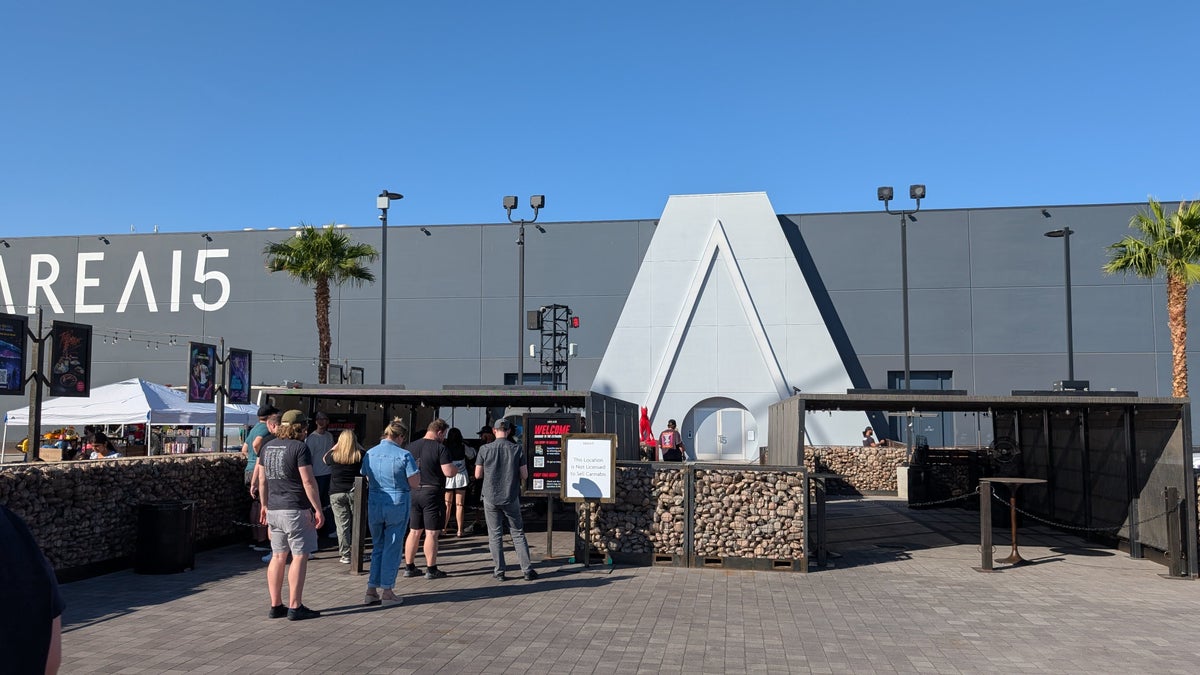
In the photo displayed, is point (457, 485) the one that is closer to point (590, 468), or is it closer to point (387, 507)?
point (590, 468)

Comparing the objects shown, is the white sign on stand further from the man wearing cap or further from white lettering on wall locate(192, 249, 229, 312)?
white lettering on wall locate(192, 249, 229, 312)

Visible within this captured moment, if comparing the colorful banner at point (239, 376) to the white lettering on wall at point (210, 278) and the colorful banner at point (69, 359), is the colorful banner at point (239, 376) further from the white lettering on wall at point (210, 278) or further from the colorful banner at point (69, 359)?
the white lettering on wall at point (210, 278)

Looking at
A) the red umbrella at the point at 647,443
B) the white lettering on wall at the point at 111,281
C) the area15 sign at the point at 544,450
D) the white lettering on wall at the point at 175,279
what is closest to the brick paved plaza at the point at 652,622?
the area15 sign at the point at 544,450

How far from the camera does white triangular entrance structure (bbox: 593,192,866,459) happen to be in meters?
30.7

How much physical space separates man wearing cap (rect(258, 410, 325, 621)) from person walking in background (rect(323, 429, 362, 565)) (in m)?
2.83

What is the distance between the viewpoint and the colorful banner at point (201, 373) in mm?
15930

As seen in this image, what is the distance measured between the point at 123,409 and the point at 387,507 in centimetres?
1449

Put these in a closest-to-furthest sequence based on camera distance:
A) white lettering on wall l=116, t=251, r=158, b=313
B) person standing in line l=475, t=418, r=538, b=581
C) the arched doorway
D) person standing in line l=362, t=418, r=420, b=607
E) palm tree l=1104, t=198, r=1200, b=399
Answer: person standing in line l=362, t=418, r=420, b=607 < person standing in line l=475, t=418, r=538, b=581 < palm tree l=1104, t=198, r=1200, b=399 < the arched doorway < white lettering on wall l=116, t=251, r=158, b=313

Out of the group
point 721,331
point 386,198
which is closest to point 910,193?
point 721,331

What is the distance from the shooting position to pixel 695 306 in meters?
31.1

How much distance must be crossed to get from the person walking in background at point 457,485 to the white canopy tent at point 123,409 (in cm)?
859

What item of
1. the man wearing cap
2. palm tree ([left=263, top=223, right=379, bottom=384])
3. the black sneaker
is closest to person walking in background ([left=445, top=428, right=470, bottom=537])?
the black sneaker

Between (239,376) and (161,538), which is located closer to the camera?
(161,538)

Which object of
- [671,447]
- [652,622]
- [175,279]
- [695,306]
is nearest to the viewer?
[652,622]
